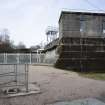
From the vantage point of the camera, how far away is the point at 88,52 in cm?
2372

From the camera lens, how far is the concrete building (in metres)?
23.2

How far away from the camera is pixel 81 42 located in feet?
77.0

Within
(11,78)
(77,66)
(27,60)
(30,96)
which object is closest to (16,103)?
(30,96)

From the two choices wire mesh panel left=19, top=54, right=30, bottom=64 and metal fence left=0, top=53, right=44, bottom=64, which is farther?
wire mesh panel left=19, top=54, right=30, bottom=64

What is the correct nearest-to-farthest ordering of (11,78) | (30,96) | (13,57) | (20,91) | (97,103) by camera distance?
(97,103) < (30,96) < (20,91) < (11,78) < (13,57)

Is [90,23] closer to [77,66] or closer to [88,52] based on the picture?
[88,52]

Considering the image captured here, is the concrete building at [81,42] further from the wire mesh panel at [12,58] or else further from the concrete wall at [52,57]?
the wire mesh panel at [12,58]

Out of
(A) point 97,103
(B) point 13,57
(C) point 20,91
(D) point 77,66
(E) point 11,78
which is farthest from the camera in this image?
(B) point 13,57

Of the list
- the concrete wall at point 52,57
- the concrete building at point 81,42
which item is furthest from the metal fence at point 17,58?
the concrete building at point 81,42

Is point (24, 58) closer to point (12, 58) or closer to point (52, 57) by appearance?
point (12, 58)

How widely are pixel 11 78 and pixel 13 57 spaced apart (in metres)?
22.0

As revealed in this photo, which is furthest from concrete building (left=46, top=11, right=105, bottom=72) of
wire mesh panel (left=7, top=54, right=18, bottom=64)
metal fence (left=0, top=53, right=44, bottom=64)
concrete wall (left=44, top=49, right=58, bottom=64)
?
wire mesh panel (left=7, top=54, right=18, bottom=64)

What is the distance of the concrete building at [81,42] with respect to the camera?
912 inches

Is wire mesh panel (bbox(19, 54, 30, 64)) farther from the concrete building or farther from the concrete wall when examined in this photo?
the concrete building
